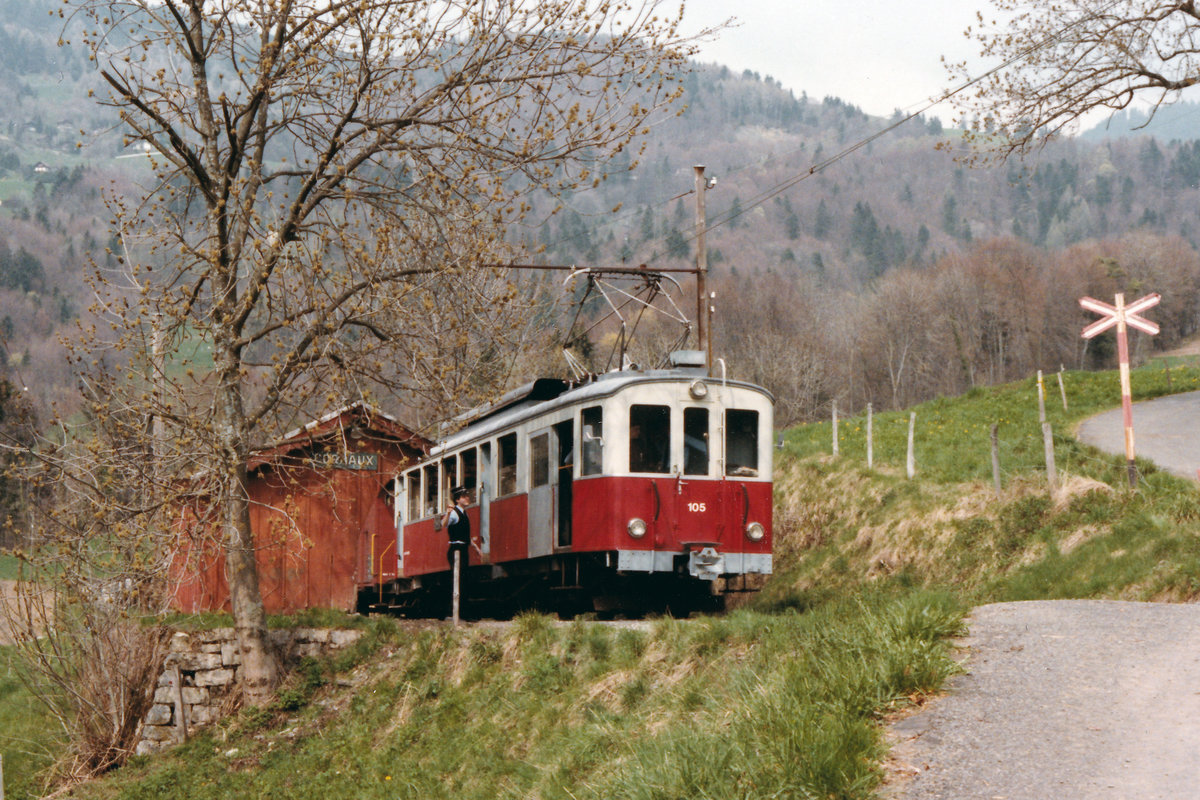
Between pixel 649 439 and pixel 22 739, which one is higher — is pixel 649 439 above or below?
above

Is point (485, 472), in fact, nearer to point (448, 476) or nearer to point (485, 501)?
point (485, 501)

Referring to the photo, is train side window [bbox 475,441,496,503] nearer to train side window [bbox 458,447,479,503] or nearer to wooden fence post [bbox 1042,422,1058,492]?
train side window [bbox 458,447,479,503]

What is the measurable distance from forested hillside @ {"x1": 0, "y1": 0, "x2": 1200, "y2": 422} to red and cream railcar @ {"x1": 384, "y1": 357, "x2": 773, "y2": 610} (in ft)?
9.37

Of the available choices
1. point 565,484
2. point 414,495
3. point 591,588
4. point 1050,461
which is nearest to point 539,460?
point 565,484

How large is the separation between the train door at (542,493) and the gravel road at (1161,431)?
8.45 metres

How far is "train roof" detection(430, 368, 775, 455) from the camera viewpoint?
1448 cm

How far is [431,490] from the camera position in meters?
19.8

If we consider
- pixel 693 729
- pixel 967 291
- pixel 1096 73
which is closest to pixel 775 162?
pixel 967 291

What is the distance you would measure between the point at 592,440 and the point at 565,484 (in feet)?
2.73

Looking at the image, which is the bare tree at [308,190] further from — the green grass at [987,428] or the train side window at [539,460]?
the green grass at [987,428]

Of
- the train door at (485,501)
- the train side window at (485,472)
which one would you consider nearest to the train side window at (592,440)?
the train side window at (485,472)

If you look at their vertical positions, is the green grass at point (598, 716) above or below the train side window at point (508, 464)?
below

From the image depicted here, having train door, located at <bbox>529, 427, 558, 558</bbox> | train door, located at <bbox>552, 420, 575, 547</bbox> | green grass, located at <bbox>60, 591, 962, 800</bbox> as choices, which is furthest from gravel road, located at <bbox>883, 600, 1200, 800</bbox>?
train door, located at <bbox>529, 427, 558, 558</bbox>

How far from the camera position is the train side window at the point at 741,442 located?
48.4ft
